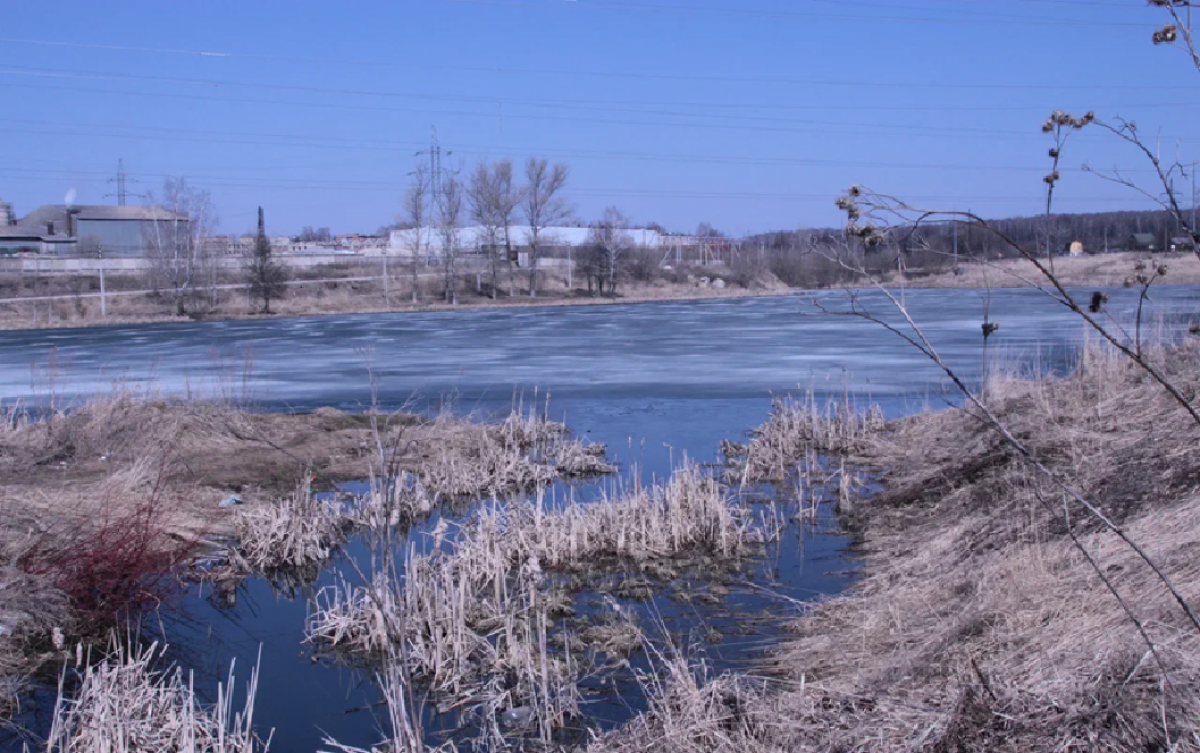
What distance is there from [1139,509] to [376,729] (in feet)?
15.8

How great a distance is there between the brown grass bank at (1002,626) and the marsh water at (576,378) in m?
0.77

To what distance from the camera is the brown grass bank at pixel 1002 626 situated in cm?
366

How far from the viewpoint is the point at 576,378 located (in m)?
20.8

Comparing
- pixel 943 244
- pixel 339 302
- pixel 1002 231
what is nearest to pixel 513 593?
pixel 943 244

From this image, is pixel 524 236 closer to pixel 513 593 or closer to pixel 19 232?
pixel 19 232

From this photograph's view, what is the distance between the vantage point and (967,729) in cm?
368

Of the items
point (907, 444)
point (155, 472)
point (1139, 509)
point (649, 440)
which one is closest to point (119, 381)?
point (155, 472)

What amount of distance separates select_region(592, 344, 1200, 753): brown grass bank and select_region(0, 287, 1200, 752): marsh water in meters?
0.77

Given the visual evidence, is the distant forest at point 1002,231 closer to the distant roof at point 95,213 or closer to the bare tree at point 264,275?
the bare tree at point 264,275

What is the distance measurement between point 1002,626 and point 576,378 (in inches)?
624

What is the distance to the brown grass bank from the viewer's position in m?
3.66

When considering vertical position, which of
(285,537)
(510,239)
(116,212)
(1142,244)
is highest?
(116,212)

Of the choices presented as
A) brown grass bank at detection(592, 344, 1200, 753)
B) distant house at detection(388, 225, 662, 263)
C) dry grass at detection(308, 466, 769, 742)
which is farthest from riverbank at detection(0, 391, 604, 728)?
distant house at detection(388, 225, 662, 263)

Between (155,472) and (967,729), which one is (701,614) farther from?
(155,472)
